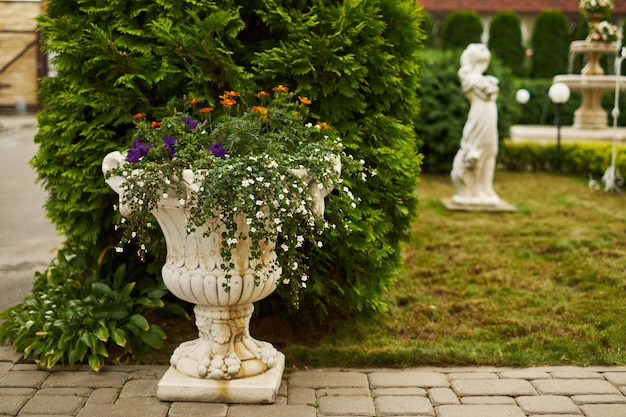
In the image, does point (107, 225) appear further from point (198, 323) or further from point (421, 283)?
point (421, 283)

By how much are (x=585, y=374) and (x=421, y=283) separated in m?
2.04

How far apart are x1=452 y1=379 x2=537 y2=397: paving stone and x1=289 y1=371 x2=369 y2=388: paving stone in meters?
0.48

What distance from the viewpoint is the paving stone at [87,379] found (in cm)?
374

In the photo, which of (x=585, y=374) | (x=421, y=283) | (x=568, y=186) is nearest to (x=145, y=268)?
(x=421, y=283)

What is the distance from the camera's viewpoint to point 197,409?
348cm

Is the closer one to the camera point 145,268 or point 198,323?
point 198,323

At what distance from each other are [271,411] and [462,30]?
21545 mm

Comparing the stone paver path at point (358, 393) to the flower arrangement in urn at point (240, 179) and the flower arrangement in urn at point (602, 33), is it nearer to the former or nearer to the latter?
the flower arrangement in urn at point (240, 179)

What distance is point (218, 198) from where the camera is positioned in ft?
10.5

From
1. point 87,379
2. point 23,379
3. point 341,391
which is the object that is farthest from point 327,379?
point 23,379

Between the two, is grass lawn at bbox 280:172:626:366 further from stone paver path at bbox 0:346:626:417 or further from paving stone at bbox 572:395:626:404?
paving stone at bbox 572:395:626:404

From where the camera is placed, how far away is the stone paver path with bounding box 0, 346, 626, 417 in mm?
3447

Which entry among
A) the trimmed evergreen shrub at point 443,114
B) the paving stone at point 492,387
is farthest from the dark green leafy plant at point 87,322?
the trimmed evergreen shrub at point 443,114

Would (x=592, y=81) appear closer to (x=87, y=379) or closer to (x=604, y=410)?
(x=604, y=410)
